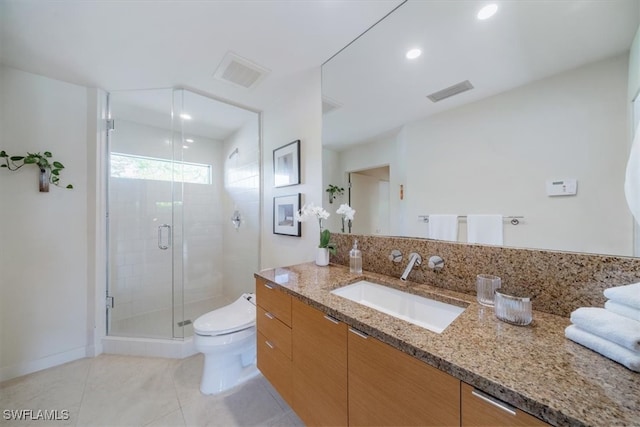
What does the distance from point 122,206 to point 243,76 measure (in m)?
1.88

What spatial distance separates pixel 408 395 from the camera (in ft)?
2.16

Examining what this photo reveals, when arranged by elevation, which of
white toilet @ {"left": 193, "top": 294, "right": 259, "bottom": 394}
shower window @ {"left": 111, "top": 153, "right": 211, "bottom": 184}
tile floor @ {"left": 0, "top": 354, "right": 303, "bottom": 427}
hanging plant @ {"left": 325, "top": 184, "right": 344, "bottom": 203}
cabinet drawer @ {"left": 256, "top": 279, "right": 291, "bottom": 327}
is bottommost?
tile floor @ {"left": 0, "top": 354, "right": 303, "bottom": 427}

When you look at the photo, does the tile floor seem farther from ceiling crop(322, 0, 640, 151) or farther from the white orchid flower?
ceiling crop(322, 0, 640, 151)

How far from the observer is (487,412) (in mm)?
505

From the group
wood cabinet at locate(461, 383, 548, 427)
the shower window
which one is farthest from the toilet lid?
the shower window

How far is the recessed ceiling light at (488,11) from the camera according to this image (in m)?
0.99

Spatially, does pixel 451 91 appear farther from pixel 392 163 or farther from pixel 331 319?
pixel 331 319

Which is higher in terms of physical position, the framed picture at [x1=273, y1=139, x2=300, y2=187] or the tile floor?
the framed picture at [x1=273, y1=139, x2=300, y2=187]

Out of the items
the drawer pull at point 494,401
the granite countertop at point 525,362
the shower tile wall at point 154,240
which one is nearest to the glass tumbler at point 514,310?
the granite countertop at point 525,362

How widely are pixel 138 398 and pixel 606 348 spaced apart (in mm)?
2320

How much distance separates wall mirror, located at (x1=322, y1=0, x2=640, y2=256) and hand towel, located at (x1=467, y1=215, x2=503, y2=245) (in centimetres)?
3

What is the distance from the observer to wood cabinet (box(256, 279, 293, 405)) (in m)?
1.13

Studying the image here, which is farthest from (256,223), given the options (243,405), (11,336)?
(11,336)

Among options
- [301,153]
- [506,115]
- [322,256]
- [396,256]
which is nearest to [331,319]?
[396,256]
